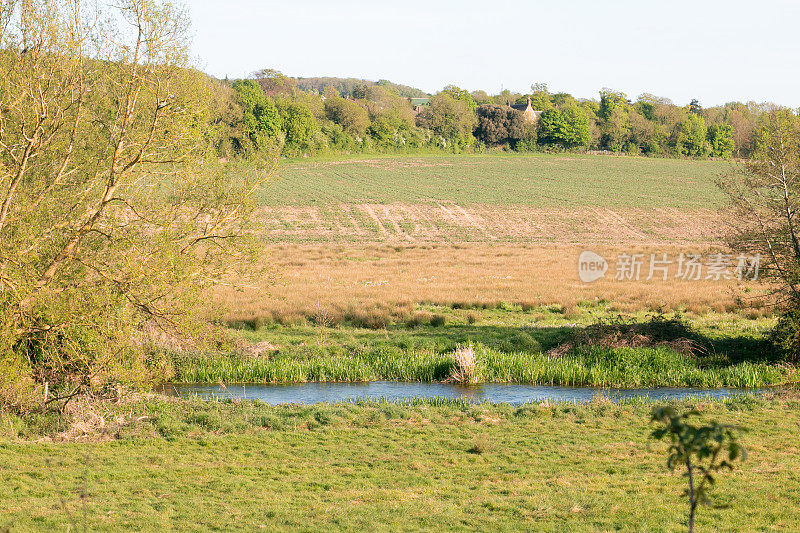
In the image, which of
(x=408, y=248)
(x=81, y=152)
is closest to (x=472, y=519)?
(x=81, y=152)

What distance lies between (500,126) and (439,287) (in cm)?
11078

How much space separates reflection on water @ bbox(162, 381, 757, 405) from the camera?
838 inches

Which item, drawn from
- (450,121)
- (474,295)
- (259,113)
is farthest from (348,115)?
(474,295)

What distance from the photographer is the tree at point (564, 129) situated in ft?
473

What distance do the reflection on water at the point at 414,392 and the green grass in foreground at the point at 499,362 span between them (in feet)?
1.50

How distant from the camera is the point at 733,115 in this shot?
164250 millimetres

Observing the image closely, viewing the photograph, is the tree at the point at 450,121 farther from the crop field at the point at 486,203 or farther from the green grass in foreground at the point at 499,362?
the green grass in foreground at the point at 499,362

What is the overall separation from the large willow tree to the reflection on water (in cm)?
418

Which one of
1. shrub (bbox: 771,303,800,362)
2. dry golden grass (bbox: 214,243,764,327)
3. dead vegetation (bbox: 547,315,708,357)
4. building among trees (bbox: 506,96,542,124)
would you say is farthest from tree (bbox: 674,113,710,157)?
shrub (bbox: 771,303,800,362)


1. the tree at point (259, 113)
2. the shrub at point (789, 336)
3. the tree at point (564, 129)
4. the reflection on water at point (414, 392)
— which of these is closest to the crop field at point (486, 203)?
the tree at point (259, 113)

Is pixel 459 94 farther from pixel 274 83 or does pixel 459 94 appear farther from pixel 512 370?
pixel 512 370

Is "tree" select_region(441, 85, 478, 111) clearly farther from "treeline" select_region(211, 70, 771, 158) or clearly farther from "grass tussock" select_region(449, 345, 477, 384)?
"grass tussock" select_region(449, 345, 477, 384)

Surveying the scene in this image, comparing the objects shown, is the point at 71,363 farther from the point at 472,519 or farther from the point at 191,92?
the point at 472,519

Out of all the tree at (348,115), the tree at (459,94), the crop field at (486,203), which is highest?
the tree at (459,94)
